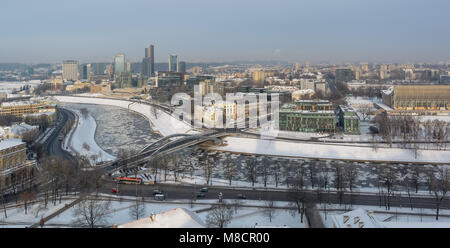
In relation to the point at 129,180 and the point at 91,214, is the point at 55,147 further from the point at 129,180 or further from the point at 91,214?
the point at 91,214

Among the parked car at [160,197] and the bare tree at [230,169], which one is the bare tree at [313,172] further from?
the parked car at [160,197]

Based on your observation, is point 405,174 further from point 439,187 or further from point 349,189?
point 349,189

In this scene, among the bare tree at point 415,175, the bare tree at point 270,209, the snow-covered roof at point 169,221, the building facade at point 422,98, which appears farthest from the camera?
the building facade at point 422,98

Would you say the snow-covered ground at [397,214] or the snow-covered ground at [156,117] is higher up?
the snow-covered ground at [156,117]

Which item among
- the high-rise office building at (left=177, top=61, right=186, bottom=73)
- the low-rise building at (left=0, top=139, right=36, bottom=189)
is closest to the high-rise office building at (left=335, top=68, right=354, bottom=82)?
the high-rise office building at (left=177, top=61, right=186, bottom=73)

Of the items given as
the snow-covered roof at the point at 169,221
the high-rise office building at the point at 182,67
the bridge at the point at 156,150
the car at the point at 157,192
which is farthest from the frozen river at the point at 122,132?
the high-rise office building at the point at 182,67

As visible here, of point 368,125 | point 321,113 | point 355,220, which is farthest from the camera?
point 368,125
